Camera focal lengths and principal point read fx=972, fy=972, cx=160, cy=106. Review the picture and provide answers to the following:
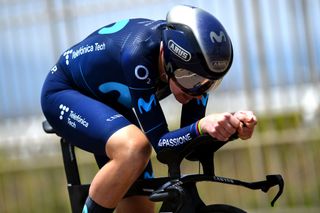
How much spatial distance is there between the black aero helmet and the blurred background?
14.5 feet

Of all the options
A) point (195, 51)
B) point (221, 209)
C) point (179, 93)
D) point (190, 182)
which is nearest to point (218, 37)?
point (195, 51)

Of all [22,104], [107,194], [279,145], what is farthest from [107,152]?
[22,104]

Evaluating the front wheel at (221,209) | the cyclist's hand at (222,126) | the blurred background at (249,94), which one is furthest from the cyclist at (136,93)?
the blurred background at (249,94)

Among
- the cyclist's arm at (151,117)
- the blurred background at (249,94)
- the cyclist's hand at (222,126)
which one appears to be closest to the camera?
A: the cyclist's hand at (222,126)

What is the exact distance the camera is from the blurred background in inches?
384

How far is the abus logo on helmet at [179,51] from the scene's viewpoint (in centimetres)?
524

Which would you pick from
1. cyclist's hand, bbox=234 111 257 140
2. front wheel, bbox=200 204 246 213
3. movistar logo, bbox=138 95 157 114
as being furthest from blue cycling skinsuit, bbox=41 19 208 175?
front wheel, bbox=200 204 246 213

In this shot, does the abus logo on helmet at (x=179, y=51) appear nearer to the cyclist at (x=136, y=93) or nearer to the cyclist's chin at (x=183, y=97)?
the cyclist at (x=136, y=93)

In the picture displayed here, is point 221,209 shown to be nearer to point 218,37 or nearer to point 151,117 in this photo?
point 151,117

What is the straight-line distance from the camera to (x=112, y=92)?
5.90m

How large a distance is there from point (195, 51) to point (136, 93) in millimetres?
426

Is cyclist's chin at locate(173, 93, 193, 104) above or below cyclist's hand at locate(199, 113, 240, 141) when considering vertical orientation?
above

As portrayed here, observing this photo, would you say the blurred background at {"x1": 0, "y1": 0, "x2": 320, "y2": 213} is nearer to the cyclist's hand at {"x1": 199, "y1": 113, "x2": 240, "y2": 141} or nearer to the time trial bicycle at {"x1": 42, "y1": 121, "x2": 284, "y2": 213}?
the time trial bicycle at {"x1": 42, "y1": 121, "x2": 284, "y2": 213}

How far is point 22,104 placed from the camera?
36.1 feet
